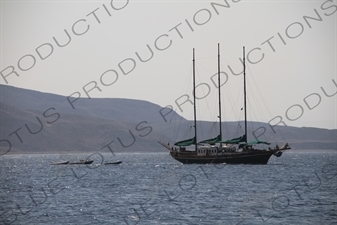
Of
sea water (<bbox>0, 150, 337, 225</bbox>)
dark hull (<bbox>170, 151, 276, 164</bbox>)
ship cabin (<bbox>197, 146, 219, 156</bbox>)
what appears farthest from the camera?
ship cabin (<bbox>197, 146, 219, 156</bbox>)

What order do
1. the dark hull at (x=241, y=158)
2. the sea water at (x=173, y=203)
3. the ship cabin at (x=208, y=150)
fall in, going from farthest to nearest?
the ship cabin at (x=208, y=150) < the dark hull at (x=241, y=158) < the sea water at (x=173, y=203)

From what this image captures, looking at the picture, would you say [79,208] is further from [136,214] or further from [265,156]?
[265,156]

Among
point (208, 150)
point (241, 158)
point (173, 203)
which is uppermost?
point (173, 203)

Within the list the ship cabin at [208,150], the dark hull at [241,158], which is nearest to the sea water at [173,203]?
the dark hull at [241,158]

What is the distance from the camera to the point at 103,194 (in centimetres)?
6372

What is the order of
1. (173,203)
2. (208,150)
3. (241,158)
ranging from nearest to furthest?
(173,203) < (241,158) < (208,150)

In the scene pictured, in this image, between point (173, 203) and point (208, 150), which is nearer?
point (173, 203)

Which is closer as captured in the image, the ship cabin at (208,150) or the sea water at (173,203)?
the sea water at (173,203)

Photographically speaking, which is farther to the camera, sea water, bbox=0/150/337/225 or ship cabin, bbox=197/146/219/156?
ship cabin, bbox=197/146/219/156

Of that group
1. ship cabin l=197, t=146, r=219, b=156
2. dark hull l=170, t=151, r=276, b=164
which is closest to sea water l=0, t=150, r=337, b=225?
dark hull l=170, t=151, r=276, b=164

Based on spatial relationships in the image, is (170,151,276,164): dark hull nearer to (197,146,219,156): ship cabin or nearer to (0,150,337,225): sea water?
(197,146,219,156): ship cabin

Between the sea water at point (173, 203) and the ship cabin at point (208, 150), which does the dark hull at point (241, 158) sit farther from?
the sea water at point (173, 203)

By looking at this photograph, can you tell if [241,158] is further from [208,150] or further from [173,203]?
[173,203]

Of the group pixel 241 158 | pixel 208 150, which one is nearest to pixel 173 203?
pixel 241 158
